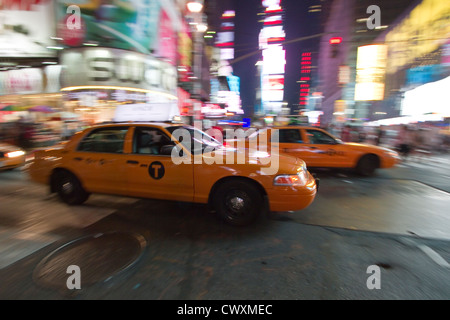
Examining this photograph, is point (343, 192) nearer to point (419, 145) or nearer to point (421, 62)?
point (419, 145)

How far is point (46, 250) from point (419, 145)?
15.3 meters

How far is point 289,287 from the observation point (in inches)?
93.0

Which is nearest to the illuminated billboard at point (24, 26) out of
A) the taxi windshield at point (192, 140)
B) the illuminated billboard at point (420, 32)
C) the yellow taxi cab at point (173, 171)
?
the yellow taxi cab at point (173, 171)

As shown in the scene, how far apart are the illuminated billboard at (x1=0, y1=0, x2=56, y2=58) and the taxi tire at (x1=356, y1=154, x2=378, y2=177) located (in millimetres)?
18299

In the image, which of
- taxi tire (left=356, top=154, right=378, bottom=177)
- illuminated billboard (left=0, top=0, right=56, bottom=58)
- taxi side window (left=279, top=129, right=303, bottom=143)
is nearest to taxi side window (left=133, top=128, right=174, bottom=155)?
taxi side window (left=279, top=129, right=303, bottom=143)

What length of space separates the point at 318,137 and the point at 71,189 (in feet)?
21.3

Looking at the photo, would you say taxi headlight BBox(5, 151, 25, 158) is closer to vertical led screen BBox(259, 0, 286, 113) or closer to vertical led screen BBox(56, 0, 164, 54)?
vertical led screen BBox(56, 0, 164, 54)

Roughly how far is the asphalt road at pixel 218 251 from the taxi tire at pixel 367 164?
2.25m

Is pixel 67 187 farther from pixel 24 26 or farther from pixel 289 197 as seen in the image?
pixel 24 26

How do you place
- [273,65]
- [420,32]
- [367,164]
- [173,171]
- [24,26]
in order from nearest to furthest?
[173,171]
[367,164]
[24,26]
[420,32]
[273,65]

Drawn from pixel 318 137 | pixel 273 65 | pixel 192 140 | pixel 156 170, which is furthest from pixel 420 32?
pixel 273 65

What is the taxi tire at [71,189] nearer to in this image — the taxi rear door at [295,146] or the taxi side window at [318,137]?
the taxi rear door at [295,146]

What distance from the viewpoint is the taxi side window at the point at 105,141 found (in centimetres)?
426

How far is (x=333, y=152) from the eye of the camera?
23.4 ft
